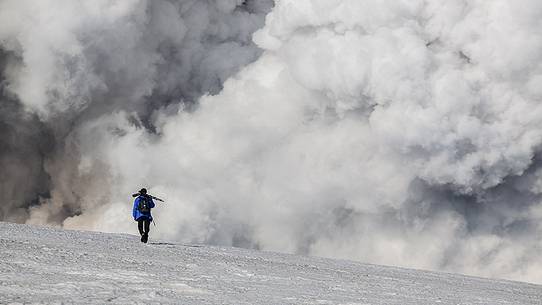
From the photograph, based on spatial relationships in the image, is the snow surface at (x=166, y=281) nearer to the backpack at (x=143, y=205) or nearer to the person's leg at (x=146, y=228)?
the person's leg at (x=146, y=228)

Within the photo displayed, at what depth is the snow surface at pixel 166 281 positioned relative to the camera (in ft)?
43.3

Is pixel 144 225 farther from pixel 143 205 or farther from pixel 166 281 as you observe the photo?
pixel 166 281

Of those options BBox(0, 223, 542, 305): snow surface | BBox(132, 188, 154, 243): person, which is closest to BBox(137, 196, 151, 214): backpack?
BBox(132, 188, 154, 243): person

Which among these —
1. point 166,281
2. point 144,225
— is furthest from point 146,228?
point 166,281

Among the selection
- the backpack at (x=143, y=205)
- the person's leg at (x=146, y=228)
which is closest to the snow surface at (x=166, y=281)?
the person's leg at (x=146, y=228)

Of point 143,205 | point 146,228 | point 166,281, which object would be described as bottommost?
point 166,281

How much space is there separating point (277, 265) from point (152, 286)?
481 inches

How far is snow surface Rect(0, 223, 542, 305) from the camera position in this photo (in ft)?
43.3

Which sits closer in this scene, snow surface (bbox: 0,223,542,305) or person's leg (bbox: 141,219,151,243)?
snow surface (bbox: 0,223,542,305)

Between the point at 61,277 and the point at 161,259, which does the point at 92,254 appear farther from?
the point at 61,277

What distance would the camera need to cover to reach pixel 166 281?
635 inches

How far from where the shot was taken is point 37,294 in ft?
40.2

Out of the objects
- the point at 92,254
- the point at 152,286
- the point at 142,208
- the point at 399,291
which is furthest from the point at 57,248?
the point at 399,291

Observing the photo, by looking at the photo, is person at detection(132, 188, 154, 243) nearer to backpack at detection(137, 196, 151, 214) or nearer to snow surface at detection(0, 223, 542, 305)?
backpack at detection(137, 196, 151, 214)
